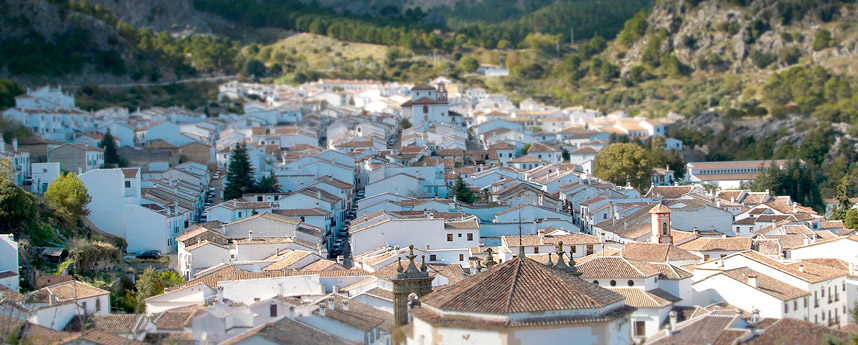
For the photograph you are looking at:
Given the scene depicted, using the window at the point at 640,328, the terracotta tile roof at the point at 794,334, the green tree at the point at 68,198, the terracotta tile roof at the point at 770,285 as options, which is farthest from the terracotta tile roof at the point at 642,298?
the green tree at the point at 68,198

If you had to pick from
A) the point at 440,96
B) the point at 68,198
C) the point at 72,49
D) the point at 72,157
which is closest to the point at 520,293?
the point at 68,198

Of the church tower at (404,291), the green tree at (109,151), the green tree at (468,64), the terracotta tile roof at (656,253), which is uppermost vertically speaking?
the green tree at (468,64)

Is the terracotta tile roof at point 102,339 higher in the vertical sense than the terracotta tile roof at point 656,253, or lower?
higher

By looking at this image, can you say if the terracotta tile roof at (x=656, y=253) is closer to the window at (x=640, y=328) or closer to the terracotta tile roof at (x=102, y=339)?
the window at (x=640, y=328)

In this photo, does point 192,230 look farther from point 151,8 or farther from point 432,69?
point 151,8

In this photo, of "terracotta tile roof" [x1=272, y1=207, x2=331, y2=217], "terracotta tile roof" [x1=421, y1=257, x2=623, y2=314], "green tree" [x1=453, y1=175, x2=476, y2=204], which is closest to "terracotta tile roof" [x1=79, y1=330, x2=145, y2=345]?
"terracotta tile roof" [x1=421, y1=257, x2=623, y2=314]

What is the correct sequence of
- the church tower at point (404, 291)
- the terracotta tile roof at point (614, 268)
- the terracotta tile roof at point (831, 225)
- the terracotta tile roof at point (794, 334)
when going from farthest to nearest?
the terracotta tile roof at point (831, 225)
the terracotta tile roof at point (614, 268)
the terracotta tile roof at point (794, 334)
the church tower at point (404, 291)

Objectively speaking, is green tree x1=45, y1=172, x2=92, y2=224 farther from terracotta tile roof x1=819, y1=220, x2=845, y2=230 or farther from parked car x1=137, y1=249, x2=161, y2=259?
terracotta tile roof x1=819, y1=220, x2=845, y2=230

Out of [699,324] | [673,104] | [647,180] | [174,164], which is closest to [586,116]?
[673,104]
